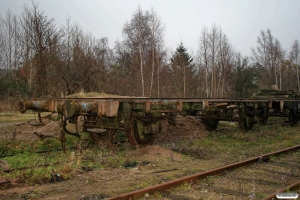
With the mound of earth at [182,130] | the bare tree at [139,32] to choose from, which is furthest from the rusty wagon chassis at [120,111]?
the bare tree at [139,32]

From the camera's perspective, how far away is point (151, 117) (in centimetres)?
805

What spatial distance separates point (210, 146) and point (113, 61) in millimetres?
28815

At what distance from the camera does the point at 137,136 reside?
307 inches

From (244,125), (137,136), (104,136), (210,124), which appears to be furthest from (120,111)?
(244,125)

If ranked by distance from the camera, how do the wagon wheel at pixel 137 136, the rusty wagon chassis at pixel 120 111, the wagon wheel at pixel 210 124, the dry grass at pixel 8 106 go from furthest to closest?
the dry grass at pixel 8 106
the wagon wheel at pixel 210 124
the wagon wheel at pixel 137 136
the rusty wagon chassis at pixel 120 111

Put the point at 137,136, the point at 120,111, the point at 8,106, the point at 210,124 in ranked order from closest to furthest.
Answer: the point at 120,111
the point at 137,136
the point at 210,124
the point at 8,106

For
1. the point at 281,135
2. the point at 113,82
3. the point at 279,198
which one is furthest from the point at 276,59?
the point at 279,198

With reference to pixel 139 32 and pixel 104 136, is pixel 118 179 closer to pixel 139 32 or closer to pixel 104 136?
pixel 104 136

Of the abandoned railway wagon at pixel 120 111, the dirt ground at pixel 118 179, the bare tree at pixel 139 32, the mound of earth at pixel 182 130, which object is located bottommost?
the dirt ground at pixel 118 179

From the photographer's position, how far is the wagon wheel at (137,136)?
7.59 meters

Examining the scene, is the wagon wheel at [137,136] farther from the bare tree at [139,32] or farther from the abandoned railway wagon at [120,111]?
the bare tree at [139,32]

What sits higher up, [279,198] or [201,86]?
[201,86]

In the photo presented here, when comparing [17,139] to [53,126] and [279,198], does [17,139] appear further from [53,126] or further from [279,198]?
[279,198]

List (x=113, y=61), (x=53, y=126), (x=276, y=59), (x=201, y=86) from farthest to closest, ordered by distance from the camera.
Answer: (x=276, y=59), (x=201, y=86), (x=113, y=61), (x=53, y=126)
